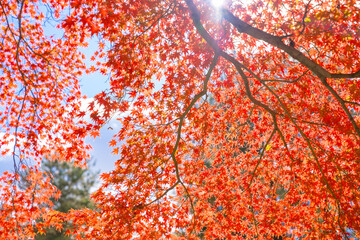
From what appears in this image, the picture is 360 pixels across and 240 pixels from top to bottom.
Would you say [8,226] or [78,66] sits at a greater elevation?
[78,66]

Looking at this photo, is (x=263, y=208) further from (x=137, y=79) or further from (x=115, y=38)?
(x=115, y=38)

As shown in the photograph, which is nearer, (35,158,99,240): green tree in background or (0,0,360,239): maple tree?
(0,0,360,239): maple tree

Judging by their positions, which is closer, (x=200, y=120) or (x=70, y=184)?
(x=200, y=120)

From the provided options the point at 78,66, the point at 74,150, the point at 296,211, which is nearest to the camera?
the point at 296,211

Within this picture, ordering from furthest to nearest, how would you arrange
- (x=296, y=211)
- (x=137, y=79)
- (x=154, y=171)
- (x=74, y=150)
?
(x=74, y=150)
(x=296, y=211)
(x=137, y=79)
(x=154, y=171)

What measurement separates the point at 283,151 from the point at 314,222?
173 cm

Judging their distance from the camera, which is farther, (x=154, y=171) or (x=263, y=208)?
(x=263, y=208)

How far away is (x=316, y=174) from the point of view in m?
5.51

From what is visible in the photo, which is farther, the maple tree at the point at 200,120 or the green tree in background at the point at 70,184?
the green tree in background at the point at 70,184

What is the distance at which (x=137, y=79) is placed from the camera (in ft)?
17.5

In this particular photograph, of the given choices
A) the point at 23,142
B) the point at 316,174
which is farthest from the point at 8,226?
the point at 316,174

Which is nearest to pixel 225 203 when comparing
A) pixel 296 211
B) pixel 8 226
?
pixel 296 211

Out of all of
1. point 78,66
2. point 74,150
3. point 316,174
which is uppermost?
point 78,66

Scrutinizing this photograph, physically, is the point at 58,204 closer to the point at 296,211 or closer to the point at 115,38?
the point at 115,38
